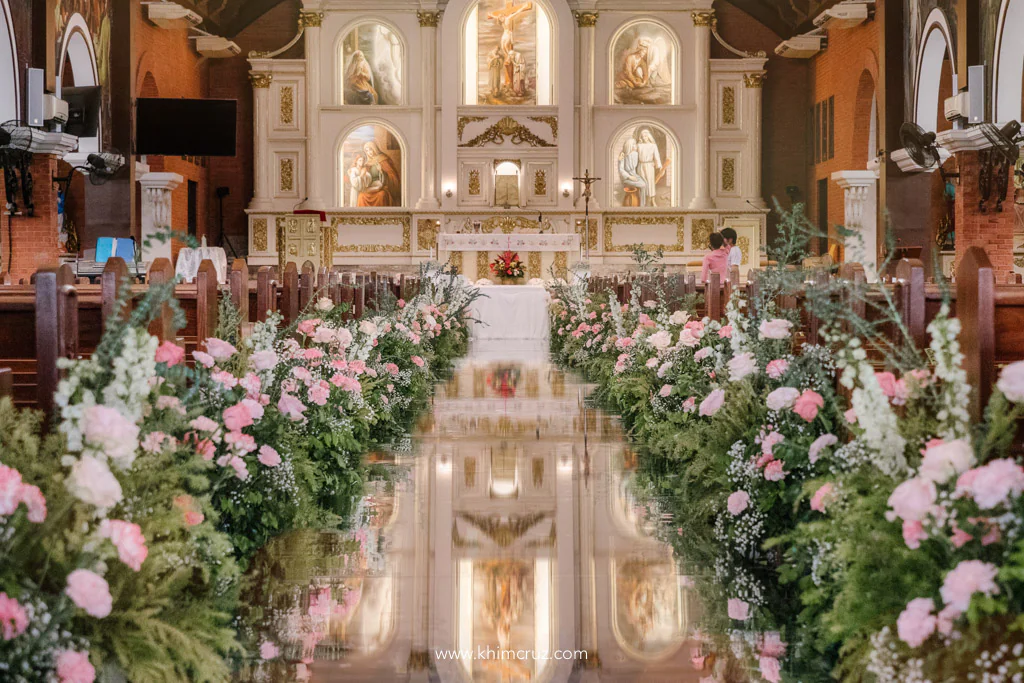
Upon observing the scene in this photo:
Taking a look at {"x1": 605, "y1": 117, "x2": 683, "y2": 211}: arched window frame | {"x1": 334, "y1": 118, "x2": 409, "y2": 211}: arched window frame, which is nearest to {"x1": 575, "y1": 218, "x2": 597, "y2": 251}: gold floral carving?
{"x1": 605, "y1": 117, "x2": 683, "y2": 211}: arched window frame

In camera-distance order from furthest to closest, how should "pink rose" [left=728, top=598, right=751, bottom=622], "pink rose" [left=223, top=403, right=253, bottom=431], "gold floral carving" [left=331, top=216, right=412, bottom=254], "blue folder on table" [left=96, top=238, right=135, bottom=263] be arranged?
"gold floral carving" [left=331, top=216, right=412, bottom=254]
"blue folder on table" [left=96, top=238, right=135, bottom=263]
"pink rose" [left=223, top=403, right=253, bottom=431]
"pink rose" [left=728, top=598, right=751, bottom=622]

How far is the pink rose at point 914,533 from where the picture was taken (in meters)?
3.03

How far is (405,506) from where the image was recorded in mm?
6285

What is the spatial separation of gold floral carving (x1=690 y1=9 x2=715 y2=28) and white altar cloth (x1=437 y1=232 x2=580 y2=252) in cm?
489

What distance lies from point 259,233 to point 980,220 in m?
14.0

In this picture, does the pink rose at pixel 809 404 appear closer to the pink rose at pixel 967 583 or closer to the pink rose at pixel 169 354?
the pink rose at pixel 967 583

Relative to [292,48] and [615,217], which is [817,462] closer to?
[615,217]

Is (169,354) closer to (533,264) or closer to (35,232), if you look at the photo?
(35,232)

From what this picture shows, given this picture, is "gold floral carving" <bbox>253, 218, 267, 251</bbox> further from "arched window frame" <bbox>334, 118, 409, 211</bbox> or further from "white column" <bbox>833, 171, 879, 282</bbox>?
"white column" <bbox>833, 171, 879, 282</bbox>

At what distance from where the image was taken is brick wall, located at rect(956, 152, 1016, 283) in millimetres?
16656

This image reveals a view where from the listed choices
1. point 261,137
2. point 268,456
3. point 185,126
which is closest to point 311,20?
point 261,137

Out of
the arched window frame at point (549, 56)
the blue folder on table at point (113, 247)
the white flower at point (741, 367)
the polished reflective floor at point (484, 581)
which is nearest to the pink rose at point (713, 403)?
the white flower at point (741, 367)

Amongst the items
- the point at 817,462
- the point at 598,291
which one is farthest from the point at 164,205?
the point at 817,462

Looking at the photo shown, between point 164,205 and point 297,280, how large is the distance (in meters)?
14.0
